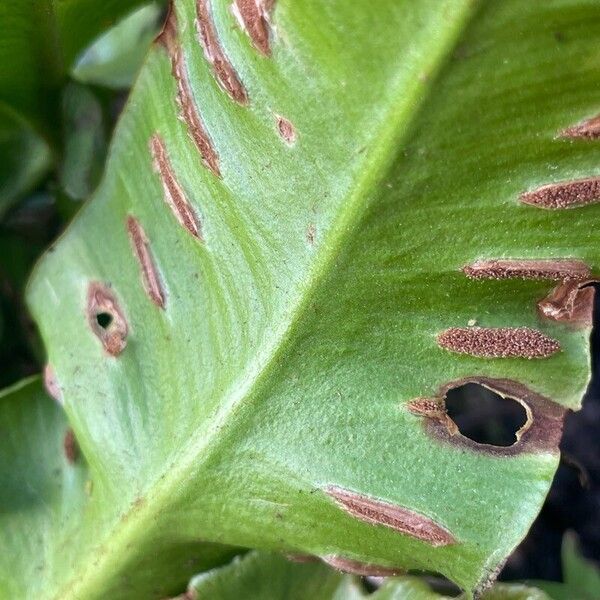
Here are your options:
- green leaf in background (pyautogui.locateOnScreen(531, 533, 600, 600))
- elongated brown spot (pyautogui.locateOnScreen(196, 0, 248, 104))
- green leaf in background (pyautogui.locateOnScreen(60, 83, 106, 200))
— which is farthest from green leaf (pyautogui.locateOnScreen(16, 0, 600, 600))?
green leaf in background (pyautogui.locateOnScreen(531, 533, 600, 600))

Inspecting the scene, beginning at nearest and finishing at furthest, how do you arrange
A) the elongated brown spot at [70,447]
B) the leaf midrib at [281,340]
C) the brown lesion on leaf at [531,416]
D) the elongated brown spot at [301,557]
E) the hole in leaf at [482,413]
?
the leaf midrib at [281,340] → the brown lesion on leaf at [531,416] → the elongated brown spot at [301,557] → the elongated brown spot at [70,447] → the hole in leaf at [482,413]

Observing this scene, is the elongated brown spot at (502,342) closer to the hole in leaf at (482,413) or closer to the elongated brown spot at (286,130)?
the elongated brown spot at (286,130)

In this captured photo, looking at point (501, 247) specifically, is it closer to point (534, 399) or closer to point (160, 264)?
point (534, 399)

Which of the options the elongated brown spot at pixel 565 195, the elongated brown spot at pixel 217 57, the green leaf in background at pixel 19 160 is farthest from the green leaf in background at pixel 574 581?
the green leaf in background at pixel 19 160

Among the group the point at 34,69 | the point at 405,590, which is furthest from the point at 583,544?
the point at 34,69

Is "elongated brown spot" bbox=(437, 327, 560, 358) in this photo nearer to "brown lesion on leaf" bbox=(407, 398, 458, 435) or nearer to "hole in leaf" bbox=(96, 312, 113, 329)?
"brown lesion on leaf" bbox=(407, 398, 458, 435)
